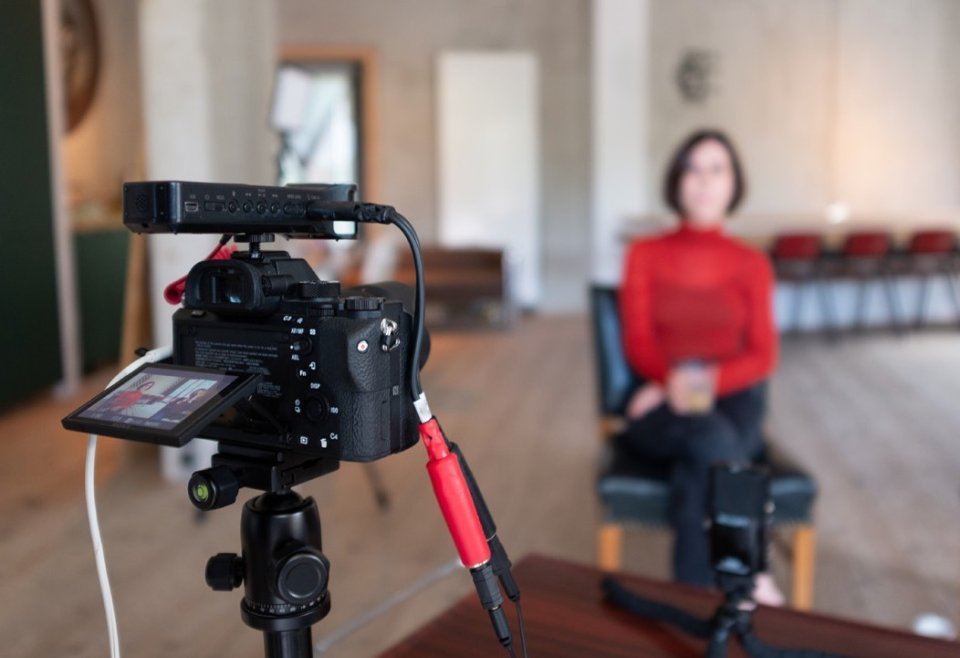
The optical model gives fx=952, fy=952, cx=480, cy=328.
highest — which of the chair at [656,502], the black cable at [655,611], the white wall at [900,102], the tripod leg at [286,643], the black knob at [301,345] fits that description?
the white wall at [900,102]

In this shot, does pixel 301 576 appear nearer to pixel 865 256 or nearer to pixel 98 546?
pixel 98 546

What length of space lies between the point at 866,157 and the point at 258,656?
26.8 ft

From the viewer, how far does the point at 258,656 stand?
90 cm

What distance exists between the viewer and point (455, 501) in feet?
2.23

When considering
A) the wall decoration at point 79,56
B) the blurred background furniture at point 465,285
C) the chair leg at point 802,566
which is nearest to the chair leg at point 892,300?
the blurred background furniture at point 465,285

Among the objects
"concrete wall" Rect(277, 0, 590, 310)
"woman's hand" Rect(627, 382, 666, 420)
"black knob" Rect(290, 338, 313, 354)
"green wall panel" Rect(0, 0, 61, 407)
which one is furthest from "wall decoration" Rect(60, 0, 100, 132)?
"black knob" Rect(290, 338, 313, 354)

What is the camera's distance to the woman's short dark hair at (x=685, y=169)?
95.1 inches

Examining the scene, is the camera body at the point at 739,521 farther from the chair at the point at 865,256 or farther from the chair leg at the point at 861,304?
the chair leg at the point at 861,304

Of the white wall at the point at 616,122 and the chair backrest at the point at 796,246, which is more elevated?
the white wall at the point at 616,122

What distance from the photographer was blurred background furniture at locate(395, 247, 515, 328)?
7250 mm

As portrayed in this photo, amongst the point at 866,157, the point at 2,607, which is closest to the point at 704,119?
the point at 866,157

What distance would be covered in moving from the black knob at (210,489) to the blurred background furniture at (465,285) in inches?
247

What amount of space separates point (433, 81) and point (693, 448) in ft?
22.7

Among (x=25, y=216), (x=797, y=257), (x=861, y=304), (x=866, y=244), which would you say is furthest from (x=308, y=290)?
(x=861, y=304)
